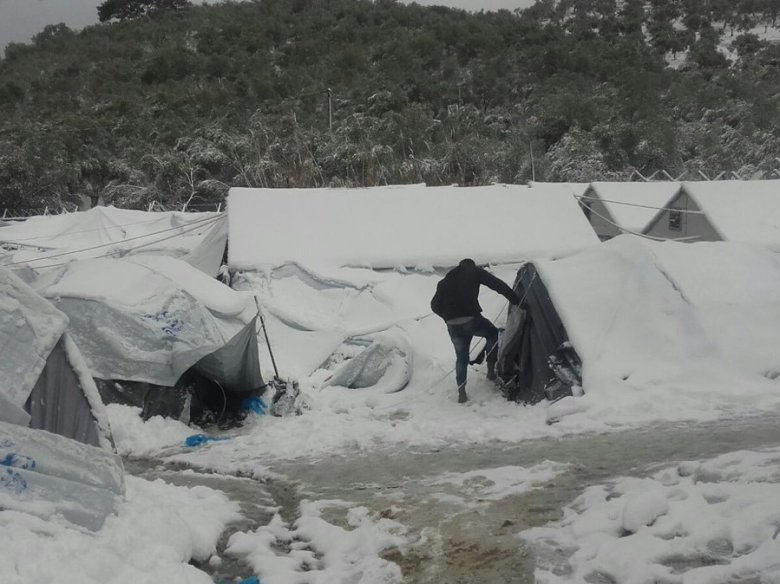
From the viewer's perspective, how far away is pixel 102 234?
72.8 ft

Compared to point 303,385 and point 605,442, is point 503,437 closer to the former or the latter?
point 605,442

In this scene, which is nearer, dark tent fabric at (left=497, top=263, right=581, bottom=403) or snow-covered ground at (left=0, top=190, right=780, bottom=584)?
snow-covered ground at (left=0, top=190, right=780, bottom=584)

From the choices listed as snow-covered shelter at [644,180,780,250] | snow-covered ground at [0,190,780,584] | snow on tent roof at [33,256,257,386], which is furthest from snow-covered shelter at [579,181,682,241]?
snow on tent roof at [33,256,257,386]

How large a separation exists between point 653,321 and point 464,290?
201 cm

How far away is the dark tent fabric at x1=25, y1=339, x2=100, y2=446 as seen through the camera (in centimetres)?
577

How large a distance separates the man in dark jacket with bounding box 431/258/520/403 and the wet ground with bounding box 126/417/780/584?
229 centimetres

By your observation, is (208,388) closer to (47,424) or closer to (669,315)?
(47,424)

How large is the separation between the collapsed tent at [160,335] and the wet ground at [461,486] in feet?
4.36

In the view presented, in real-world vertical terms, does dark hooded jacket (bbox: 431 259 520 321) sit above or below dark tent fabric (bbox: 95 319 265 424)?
above

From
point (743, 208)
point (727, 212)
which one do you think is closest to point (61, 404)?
point (727, 212)

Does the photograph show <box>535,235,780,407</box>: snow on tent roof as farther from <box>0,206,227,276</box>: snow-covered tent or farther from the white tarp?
<box>0,206,227,276</box>: snow-covered tent

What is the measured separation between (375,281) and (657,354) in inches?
257

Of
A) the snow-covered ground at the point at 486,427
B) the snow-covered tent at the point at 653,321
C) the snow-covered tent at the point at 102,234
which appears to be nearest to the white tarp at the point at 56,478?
the snow-covered ground at the point at 486,427

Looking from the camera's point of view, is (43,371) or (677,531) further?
(43,371)
